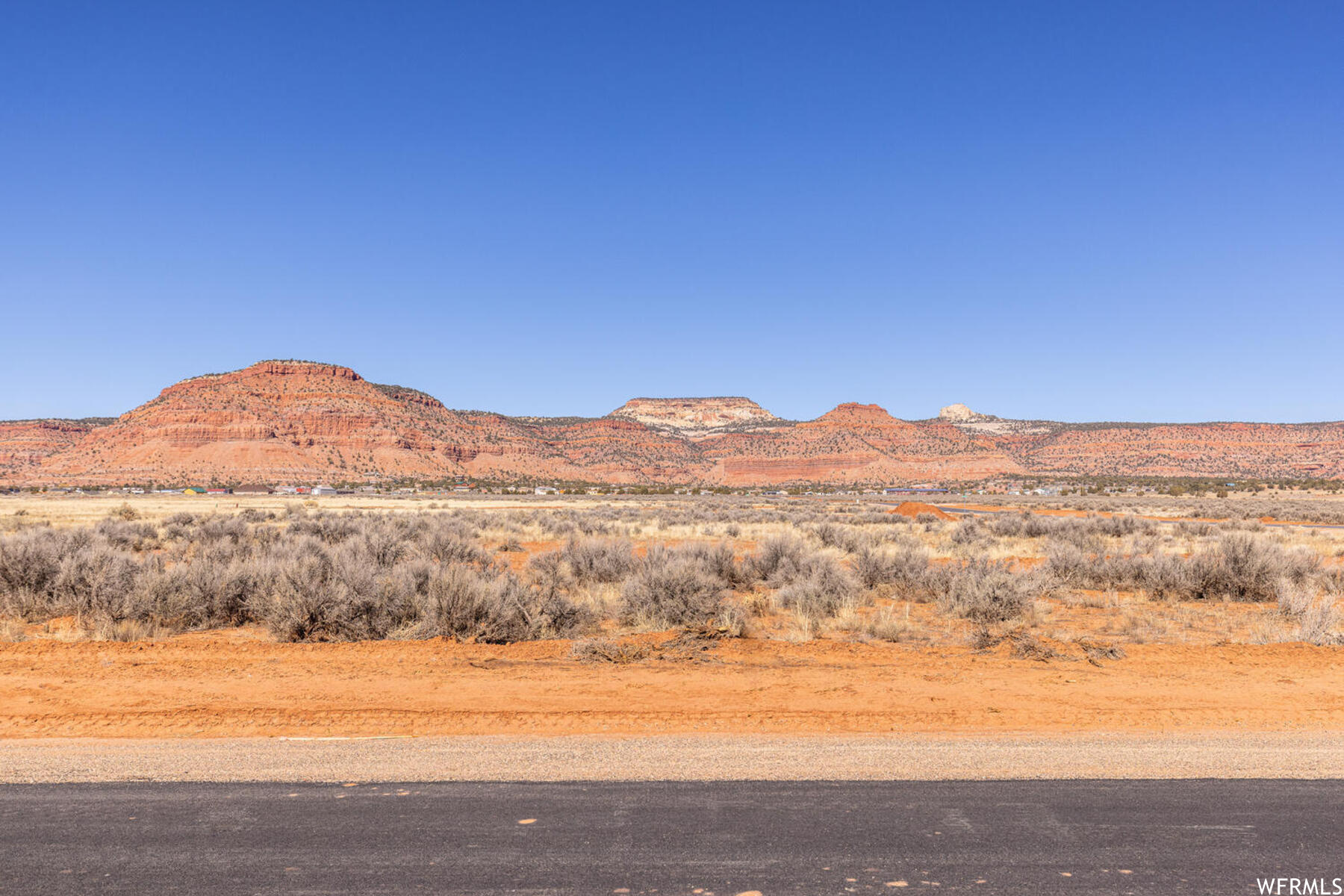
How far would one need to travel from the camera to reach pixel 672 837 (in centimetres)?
451

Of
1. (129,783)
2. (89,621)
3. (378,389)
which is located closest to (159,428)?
(378,389)

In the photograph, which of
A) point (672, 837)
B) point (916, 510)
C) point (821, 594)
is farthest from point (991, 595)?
point (916, 510)

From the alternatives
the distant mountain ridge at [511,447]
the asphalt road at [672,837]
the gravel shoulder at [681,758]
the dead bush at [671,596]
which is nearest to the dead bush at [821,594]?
the dead bush at [671,596]

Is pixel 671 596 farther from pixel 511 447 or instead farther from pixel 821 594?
pixel 511 447

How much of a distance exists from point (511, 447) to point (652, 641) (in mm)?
148299

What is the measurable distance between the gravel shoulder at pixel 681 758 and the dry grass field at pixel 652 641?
1.28 feet

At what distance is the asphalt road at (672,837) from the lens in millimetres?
3994

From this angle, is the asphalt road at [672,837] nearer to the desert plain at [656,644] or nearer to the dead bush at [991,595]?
the desert plain at [656,644]

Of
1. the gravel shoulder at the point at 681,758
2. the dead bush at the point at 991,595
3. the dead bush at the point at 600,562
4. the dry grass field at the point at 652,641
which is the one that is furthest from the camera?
the dead bush at the point at 600,562

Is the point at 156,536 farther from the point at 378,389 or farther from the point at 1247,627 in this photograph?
the point at 378,389

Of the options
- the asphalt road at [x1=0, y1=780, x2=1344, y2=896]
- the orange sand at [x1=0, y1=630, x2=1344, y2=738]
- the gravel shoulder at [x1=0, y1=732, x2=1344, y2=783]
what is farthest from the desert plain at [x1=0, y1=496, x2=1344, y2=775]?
the asphalt road at [x1=0, y1=780, x2=1344, y2=896]

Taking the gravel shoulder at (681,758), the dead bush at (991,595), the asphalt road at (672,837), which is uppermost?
the asphalt road at (672,837)

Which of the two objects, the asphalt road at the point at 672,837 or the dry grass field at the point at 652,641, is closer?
the asphalt road at the point at 672,837

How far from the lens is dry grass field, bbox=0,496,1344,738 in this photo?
7.43 metres
